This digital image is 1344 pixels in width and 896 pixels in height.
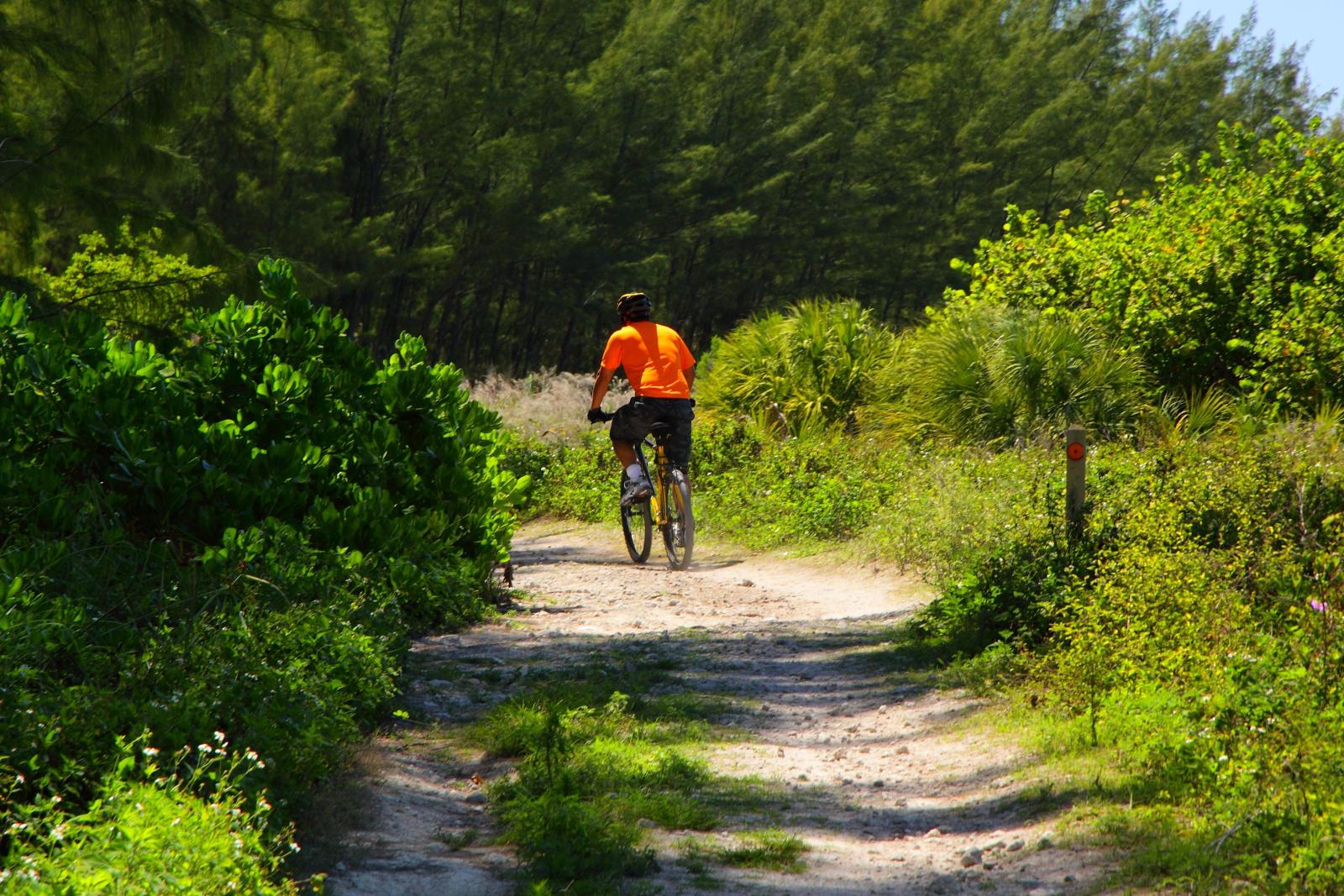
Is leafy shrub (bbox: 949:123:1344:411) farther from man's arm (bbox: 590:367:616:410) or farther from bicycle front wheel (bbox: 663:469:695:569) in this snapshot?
man's arm (bbox: 590:367:616:410)

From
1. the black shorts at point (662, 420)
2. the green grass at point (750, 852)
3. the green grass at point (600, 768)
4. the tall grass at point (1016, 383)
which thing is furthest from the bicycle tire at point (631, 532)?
the green grass at point (750, 852)

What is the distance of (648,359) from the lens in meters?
10.2

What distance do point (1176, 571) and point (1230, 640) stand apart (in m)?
0.61

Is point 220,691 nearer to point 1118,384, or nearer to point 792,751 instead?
point 792,751

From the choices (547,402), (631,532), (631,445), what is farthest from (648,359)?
(547,402)

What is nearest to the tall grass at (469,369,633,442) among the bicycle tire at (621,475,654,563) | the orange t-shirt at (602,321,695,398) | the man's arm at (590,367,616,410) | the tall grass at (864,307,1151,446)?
the tall grass at (864,307,1151,446)

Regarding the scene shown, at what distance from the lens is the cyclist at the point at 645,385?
10148 millimetres

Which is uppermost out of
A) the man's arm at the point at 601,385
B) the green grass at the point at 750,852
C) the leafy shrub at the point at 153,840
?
the man's arm at the point at 601,385

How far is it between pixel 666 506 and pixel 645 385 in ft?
3.24

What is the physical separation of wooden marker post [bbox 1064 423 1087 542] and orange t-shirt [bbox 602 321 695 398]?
378 cm

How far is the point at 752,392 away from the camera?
1661 centimetres

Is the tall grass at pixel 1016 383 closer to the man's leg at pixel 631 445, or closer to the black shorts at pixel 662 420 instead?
the black shorts at pixel 662 420

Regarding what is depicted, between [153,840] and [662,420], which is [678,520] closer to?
[662,420]

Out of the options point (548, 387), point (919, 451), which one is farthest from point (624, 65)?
point (919, 451)
